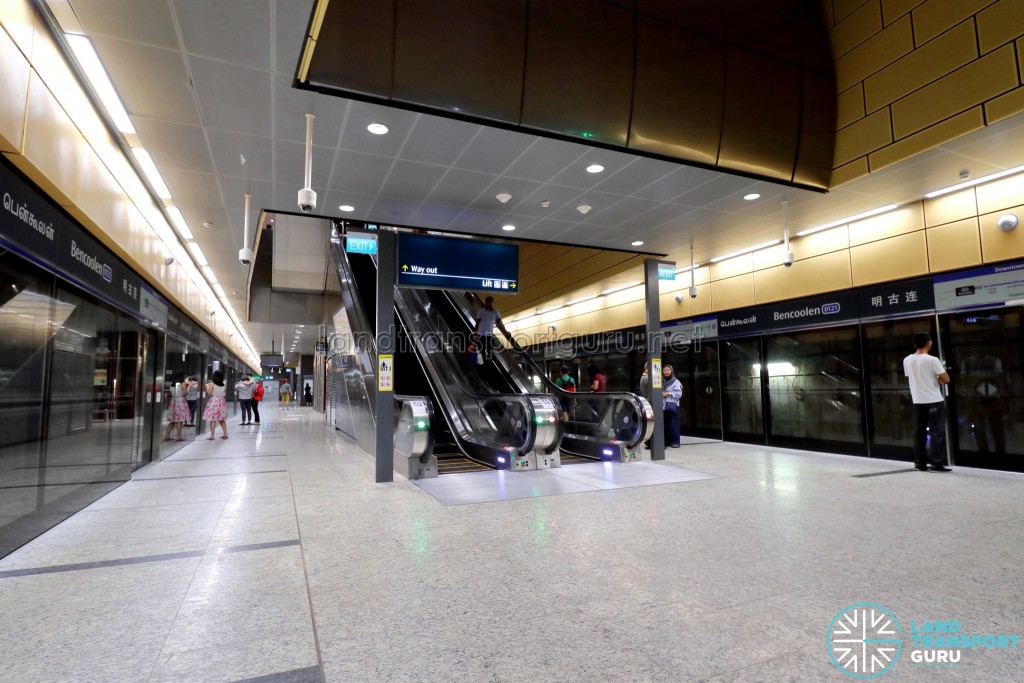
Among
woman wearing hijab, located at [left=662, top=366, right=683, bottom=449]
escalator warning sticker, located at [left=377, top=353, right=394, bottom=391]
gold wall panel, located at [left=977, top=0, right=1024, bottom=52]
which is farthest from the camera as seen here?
woman wearing hijab, located at [left=662, top=366, right=683, bottom=449]

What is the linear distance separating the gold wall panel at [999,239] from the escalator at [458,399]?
6.07 m

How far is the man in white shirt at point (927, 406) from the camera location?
6.68m

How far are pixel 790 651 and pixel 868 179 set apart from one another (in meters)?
6.43

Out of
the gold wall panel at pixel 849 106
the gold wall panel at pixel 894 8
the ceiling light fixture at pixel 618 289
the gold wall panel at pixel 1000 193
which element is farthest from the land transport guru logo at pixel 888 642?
the ceiling light fixture at pixel 618 289

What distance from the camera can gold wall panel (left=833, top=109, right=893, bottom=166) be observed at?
19.7ft

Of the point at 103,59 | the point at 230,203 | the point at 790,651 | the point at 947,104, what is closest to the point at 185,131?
the point at 103,59

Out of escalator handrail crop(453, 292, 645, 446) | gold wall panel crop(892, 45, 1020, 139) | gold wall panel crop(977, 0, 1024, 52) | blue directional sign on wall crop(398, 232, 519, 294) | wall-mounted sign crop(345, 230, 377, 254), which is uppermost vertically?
gold wall panel crop(977, 0, 1024, 52)

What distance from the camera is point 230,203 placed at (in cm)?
688

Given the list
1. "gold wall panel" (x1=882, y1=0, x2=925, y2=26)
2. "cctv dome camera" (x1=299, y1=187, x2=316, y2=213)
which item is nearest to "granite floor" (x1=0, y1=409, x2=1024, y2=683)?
"cctv dome camera" (x1=299, y1=187, x2=316, y2=213)

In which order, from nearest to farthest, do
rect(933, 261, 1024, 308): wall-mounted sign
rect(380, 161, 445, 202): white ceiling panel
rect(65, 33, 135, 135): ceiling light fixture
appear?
rect(65, 33, 135, 135): ceiling light fixture → rect(380, 161, 445, 202): white ceiling panel → rect(933, 261, 1024, 308): wall-mounted sign

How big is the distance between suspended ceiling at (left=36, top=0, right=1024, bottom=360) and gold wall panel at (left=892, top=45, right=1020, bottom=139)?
1.15 feet

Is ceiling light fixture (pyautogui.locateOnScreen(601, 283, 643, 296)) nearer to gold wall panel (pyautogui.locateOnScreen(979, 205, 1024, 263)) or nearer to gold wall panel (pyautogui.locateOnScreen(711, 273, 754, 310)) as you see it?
gold wall panel (pyautogui.locateOnScreen(711, 273, 754, 310))

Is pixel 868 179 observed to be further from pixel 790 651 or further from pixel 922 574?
pixel 790 651

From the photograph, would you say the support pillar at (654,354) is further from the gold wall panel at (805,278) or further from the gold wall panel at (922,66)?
the gold wall panel at (922,66)
